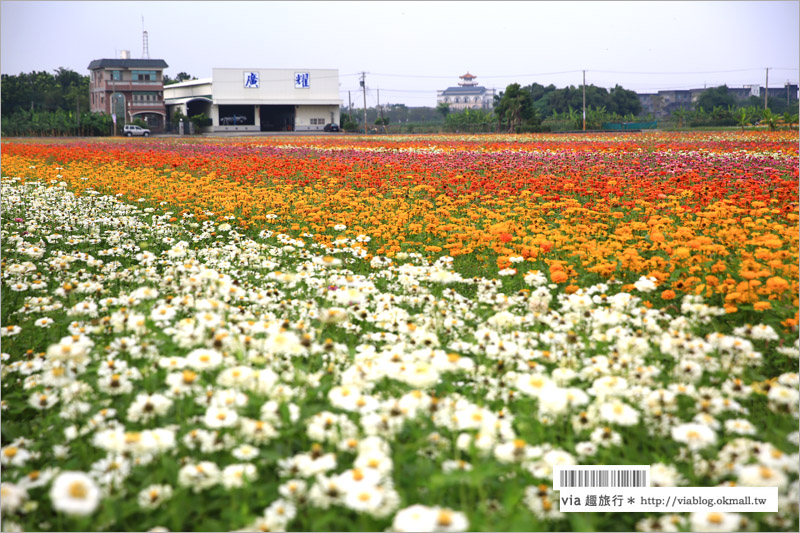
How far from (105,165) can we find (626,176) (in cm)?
1004

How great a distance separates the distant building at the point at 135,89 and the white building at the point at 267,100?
7.18ft

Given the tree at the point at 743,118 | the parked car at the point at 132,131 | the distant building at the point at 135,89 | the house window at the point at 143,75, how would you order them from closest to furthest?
the tree at the point at 743,118, the parked car at the point at 132,131, the distant building at the point at 135,89, the house window at the point at 143,75

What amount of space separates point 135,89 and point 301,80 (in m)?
15.7

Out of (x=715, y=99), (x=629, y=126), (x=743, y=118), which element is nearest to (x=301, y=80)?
(x=629, y=126)

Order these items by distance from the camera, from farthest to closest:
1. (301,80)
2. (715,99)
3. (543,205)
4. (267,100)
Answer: (715,99)
(301,80)
(267,100)
(543,205)

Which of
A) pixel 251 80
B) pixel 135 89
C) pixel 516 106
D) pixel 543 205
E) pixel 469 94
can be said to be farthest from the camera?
pixel 469 94

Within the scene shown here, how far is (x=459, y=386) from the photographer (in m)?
2.90

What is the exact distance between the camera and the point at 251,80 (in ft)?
171

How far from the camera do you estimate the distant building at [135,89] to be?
55656mm

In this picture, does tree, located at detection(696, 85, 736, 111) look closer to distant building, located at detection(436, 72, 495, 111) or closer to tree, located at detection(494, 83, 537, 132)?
tree, located at detection(494, 83, 537, 132)

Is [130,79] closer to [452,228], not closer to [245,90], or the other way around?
[245,90]

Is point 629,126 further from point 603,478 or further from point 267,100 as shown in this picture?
point 603,478

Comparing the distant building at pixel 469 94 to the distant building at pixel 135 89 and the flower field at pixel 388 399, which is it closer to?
the distant building at pixel 135 89

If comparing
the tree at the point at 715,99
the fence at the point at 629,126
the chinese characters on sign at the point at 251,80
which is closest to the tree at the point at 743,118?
the fence at the point at 629,126
